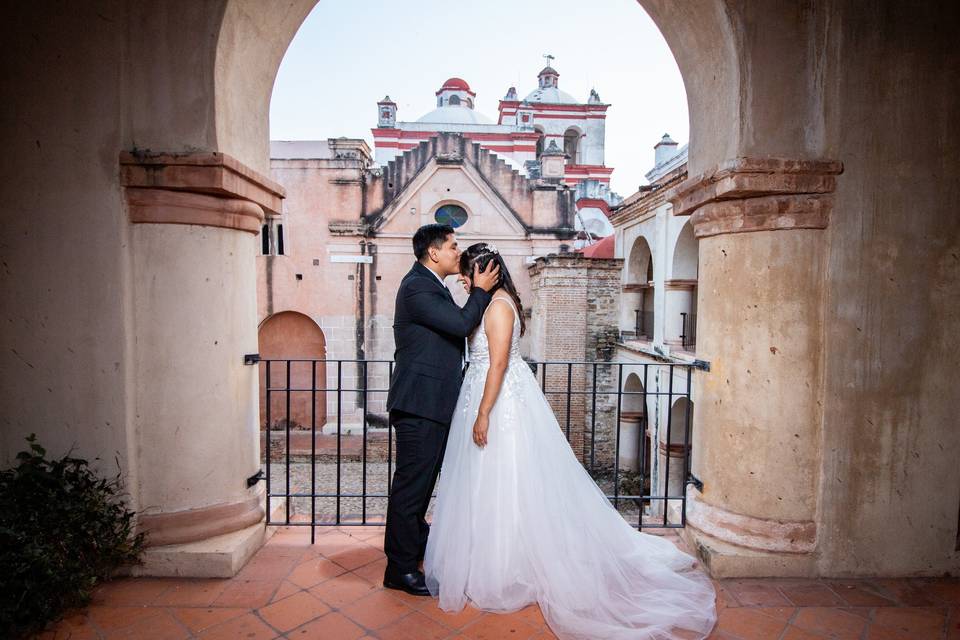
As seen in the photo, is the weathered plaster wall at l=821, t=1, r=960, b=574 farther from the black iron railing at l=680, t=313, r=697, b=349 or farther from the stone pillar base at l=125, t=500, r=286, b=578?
the black iron railing at l=680, t=313, r=697, b=349

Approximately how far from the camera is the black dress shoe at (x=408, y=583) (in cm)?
289

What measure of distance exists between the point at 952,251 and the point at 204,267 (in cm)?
409

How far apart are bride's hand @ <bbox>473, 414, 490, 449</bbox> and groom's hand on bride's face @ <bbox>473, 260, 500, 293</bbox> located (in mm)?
665

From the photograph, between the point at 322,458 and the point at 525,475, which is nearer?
the point at 525,475

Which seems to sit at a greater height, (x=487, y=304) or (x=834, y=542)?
(x=487, y=304)

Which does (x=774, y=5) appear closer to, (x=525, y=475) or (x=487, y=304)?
(x=487, y=304)

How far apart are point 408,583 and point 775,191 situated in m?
2.87

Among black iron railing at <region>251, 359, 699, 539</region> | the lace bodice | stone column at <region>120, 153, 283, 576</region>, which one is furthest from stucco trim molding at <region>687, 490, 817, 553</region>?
black iron railing at <region>251, 359, 699, 539</region>

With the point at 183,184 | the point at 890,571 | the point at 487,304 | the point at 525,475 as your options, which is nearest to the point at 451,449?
the point at 525,475

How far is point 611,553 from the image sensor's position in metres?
2.86

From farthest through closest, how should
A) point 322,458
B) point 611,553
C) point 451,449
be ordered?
point 322,458 → point 451,449 → point 611,553

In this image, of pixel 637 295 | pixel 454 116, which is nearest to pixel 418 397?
pixel 637 295

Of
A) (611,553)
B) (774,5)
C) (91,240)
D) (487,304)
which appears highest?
(774,5)

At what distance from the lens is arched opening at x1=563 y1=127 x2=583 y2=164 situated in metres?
35.8
